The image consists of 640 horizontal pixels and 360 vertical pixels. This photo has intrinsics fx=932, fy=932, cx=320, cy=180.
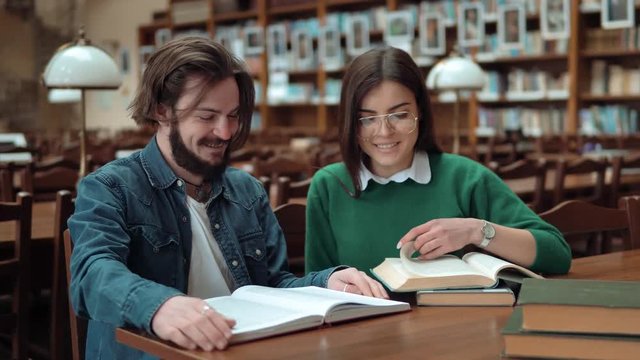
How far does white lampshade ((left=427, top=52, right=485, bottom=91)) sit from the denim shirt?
11.3 feet

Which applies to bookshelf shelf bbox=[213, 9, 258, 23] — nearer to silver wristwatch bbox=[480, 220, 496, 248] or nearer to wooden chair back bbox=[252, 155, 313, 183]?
wooden chair back bbox=[252, 155, 313, 183]

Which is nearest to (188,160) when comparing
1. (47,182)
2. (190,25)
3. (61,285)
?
(61,285)

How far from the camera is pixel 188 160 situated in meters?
1.62

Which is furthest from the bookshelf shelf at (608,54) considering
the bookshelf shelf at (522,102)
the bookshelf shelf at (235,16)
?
the bookshelf shelf at (235,16)

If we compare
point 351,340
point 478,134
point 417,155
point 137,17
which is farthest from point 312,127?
point 351,340

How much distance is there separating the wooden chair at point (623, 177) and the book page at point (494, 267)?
2.87 meters

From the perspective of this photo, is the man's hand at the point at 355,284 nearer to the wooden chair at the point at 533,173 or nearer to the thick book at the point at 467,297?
the thick book at the point at 467,297

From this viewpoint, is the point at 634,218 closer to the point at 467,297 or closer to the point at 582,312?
the point at 467,297

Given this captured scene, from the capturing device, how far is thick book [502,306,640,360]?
107 centimetres

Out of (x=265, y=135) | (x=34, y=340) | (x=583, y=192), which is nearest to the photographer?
(x=34, y=340)

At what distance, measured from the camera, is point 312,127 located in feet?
33.4

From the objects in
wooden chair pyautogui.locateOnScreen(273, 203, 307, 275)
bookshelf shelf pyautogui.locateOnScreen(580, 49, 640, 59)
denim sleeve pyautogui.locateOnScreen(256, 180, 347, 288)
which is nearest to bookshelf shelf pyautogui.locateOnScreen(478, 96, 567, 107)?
bookshelf shelf pyautogui.locateOnScreen(580, 49, 640, 59)

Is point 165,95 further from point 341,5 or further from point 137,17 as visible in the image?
point 137,17

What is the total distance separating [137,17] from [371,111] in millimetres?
11143
